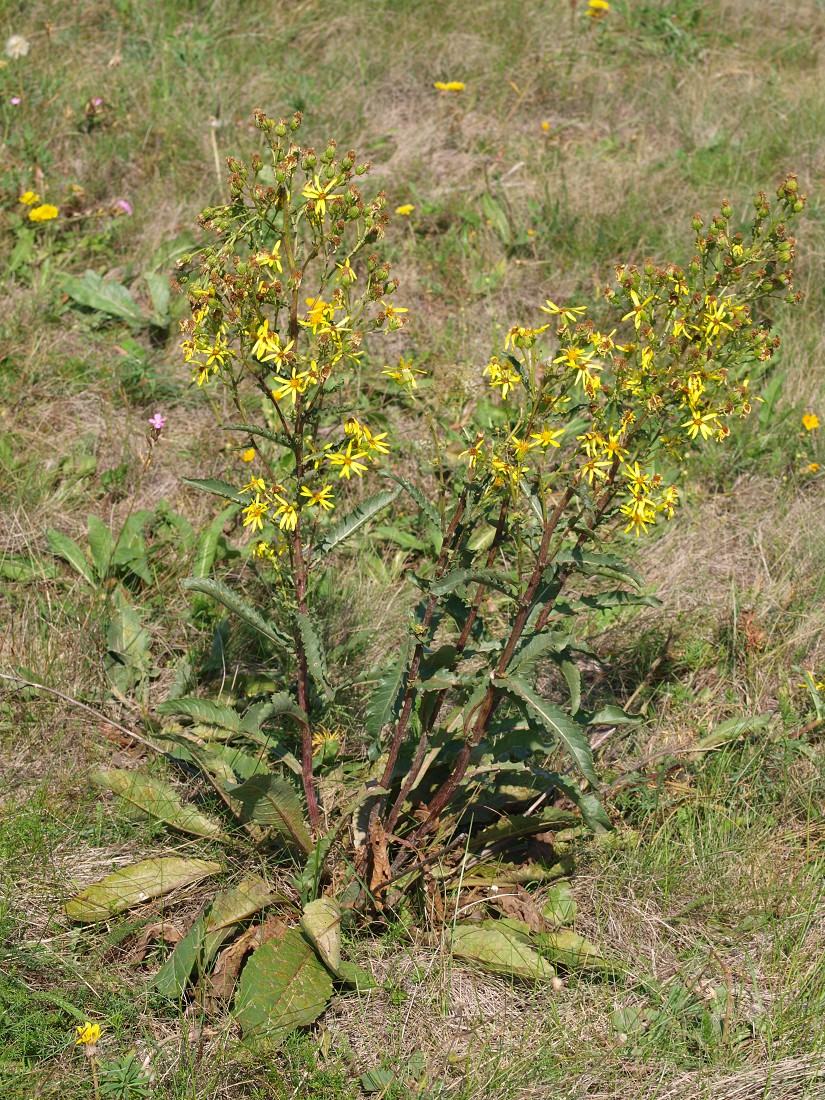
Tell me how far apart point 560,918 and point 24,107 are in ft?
14.5

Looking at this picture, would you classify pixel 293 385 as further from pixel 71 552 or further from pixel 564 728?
pixel 71 552

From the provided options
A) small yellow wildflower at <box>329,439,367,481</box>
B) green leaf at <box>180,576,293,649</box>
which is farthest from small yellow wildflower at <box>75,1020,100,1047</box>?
small yellow wildflower at <box>329,439,367,481</box>

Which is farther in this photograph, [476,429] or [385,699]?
[385,699]

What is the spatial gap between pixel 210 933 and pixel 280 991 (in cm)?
24

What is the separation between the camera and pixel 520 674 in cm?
220

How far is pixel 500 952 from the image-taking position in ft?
7.85

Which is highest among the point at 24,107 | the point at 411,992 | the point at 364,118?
the point at 24,107

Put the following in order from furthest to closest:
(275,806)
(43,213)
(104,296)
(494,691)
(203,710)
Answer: (43,213), (104,296), (203,710), (275,806), (494,691)

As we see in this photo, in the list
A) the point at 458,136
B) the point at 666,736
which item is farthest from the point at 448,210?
the point at 666,736

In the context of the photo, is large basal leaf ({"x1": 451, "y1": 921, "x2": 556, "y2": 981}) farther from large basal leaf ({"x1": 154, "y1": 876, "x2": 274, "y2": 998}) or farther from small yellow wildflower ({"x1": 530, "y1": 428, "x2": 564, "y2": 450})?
small yellow wildflower ({"x1": 530, "y1": 428, "x2": 564, "y2": 450})

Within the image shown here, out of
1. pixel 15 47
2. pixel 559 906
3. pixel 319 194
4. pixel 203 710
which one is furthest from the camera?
pixel 15 47

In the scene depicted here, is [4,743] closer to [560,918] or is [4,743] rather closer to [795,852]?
[560,918]

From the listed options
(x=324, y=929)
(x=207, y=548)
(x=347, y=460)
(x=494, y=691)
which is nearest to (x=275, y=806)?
(x=324, y=929)

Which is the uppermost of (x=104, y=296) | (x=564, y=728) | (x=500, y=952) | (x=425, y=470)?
(x=104, y=296)
